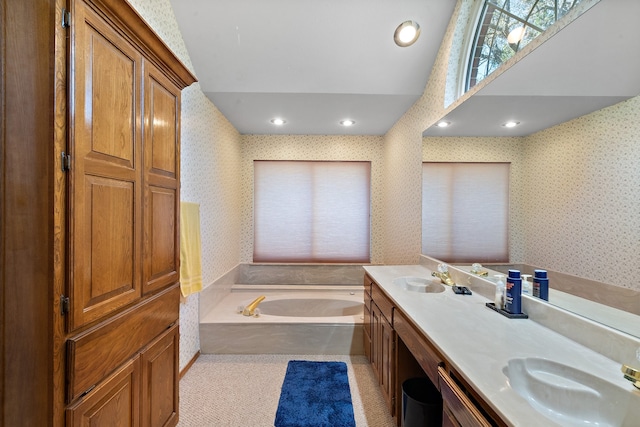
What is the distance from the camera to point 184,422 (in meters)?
1.77

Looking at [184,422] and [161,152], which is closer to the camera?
[161,152]

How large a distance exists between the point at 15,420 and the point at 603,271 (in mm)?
2083

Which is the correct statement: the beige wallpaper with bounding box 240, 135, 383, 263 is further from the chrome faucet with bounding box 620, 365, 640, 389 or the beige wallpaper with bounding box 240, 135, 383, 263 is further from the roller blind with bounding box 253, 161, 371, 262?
the chrome faucet with bounding box 620, 365, 640, 389

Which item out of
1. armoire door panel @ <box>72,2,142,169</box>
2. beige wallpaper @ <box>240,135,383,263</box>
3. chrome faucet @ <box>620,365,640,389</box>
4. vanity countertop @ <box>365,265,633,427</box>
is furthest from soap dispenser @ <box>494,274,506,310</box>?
beige wallpaper @ <box>240,135,383,263</box>

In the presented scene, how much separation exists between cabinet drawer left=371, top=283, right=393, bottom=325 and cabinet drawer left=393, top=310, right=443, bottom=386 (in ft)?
0.33

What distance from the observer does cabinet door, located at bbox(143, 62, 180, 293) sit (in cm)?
130

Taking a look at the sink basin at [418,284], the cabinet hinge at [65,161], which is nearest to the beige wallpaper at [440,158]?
the sink basin at [418,284]

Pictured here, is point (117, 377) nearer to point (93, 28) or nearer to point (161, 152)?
point (161, 152)

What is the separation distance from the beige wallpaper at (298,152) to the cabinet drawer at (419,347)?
90.5 inches

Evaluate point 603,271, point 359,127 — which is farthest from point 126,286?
point 359,127

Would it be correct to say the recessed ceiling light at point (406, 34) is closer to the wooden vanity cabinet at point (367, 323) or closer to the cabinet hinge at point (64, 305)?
the wooden vanity cabinet at point (367, 323)

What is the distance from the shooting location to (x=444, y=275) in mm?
2061

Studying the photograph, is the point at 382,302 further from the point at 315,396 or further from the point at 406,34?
the point at 406,34

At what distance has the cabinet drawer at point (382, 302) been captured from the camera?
1743 mm
